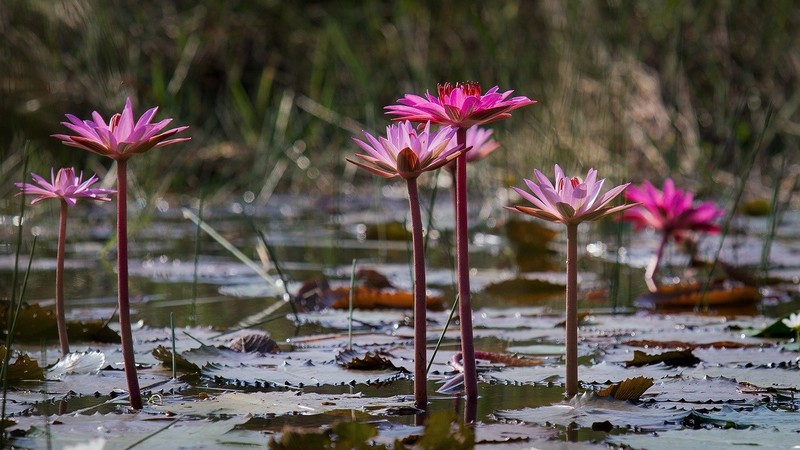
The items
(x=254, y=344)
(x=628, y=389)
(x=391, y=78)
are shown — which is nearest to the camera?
(x=628, y=389)

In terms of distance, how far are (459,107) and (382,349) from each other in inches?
26.4

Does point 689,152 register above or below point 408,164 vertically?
above

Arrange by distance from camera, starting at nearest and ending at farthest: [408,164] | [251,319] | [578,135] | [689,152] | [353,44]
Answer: [408,164] → [251,319] → [578,135] → [689,152] → [353,44]

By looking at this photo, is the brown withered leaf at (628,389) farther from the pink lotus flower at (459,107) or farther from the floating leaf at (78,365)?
the floating leaf at (78,365)

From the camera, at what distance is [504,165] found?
17.1 feet

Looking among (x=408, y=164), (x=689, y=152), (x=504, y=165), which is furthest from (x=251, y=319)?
(x=689, y=152)

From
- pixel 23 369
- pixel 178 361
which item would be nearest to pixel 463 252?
pixel 178 361

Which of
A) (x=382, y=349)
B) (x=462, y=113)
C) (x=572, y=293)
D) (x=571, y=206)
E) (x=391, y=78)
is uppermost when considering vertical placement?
(x=391, y=78)

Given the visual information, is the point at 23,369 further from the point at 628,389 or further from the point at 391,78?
the point at 391,78

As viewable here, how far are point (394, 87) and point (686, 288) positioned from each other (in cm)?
524

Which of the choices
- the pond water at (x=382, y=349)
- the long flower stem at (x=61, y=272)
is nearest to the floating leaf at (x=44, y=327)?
the pond water at (x=382, y=349)

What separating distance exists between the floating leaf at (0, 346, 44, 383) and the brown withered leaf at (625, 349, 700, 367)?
853 millimetres

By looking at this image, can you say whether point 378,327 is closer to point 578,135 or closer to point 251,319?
point 251,319

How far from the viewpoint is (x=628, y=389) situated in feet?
4.09
